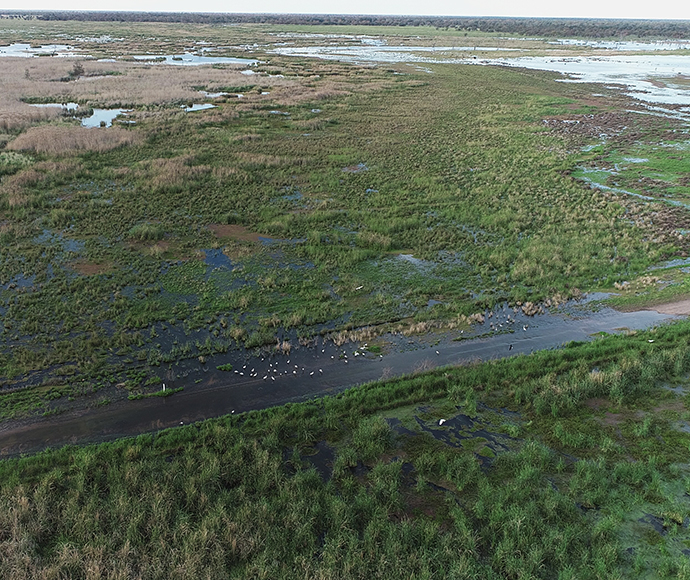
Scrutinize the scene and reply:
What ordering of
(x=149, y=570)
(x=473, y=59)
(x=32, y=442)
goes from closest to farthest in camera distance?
(x=149, y=570) → (x=32, y=442) → (x=473, y=59)

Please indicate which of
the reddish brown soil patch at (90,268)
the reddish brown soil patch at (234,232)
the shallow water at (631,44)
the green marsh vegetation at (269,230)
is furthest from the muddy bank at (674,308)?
the shallow water at (631,44)

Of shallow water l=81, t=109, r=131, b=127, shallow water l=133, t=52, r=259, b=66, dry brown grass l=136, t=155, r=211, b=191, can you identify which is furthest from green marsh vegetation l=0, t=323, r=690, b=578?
shallow water l=133, t=52, r=259, b=66

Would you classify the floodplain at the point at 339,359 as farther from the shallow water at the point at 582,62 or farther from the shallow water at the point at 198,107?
the shallow water at the point at 582,62

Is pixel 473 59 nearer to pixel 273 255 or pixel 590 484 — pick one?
pixel 273 255

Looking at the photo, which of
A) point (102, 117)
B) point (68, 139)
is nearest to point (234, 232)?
point (68, 139)

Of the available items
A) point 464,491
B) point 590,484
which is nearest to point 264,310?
point 464,491
